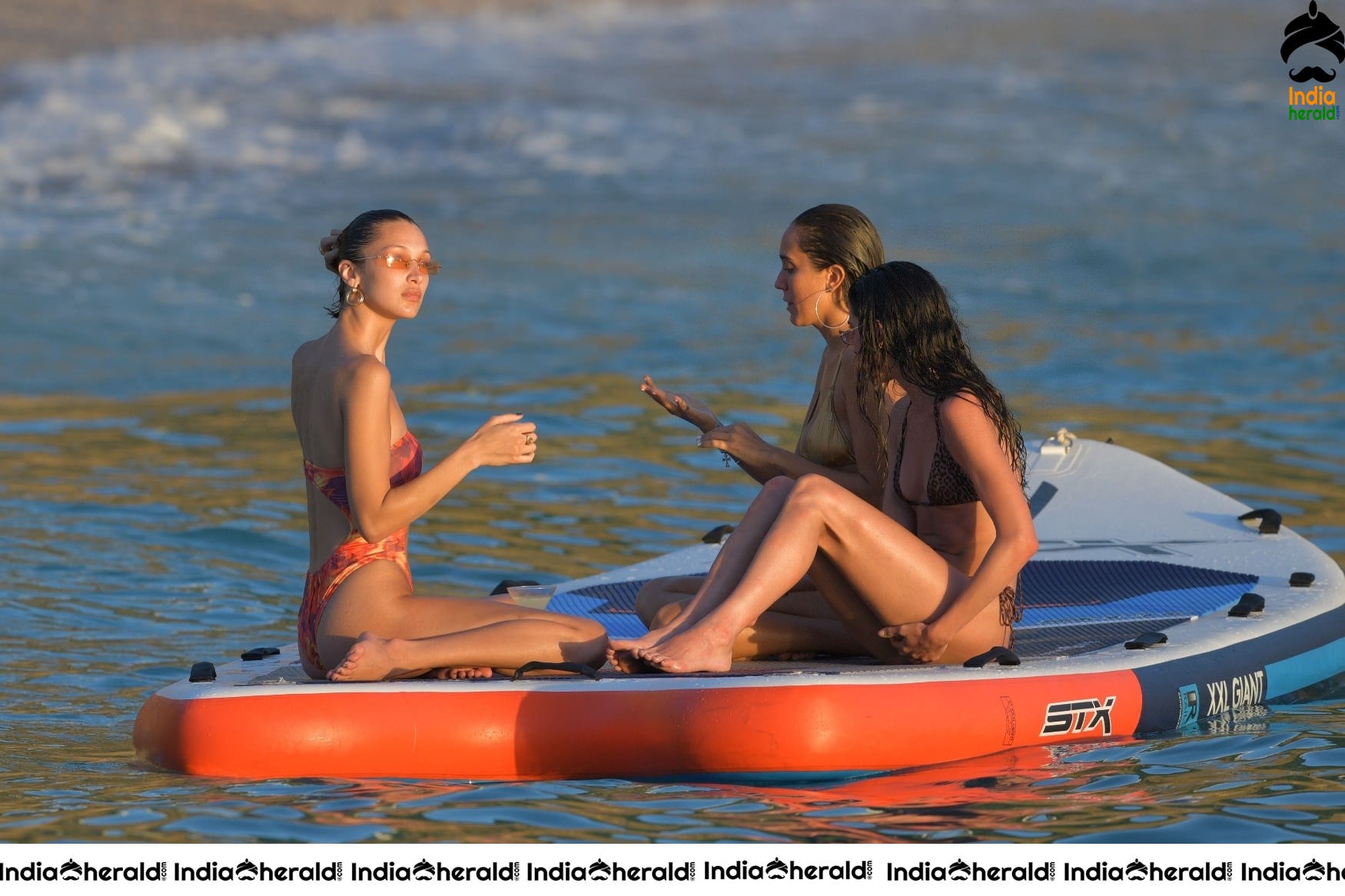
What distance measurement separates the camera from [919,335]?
4.99 m

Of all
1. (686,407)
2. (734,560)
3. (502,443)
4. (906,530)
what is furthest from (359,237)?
(906,530)

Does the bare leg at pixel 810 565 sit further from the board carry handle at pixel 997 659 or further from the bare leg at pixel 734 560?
the board carry handle at pixel 997 659

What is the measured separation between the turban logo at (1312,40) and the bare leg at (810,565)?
925 inches

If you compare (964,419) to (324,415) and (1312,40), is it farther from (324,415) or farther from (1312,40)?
(1312,40)

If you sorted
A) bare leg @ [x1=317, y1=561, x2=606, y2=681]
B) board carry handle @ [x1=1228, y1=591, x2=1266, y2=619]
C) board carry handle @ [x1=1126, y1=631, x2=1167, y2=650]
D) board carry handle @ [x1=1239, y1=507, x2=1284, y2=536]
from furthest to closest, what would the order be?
board carry handle @ [x1=1239, y1=507, x2=1284, y2=536]
board carry handle @ [x1=1228, y1=591, x2=1266, y2=619]
board carry handle @ [x1=1126, y1=631, x2=1167, y2=650]
bare leg @ [x1=317, y1=561, x2=606, y2=681]

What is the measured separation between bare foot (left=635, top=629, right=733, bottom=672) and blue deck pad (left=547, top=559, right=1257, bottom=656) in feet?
3.79

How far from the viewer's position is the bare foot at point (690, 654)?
4.93 metres

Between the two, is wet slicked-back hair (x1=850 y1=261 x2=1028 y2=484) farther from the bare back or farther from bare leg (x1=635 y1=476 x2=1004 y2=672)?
the bare back

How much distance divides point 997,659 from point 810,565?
599 mm

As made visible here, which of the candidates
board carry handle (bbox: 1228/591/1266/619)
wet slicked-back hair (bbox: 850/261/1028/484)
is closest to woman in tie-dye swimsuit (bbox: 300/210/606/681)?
wet slicked-back hair (bbox: 850/261/1028/484)

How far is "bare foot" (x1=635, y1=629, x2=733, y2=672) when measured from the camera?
4.93 metres

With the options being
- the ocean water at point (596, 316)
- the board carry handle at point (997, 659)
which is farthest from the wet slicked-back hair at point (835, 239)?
the ocean water at point (596, 316)

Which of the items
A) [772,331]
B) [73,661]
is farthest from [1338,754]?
[772,331]

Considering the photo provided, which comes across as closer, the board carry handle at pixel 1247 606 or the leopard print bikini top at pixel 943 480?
the leopard print bikini top at pixel 943 480
